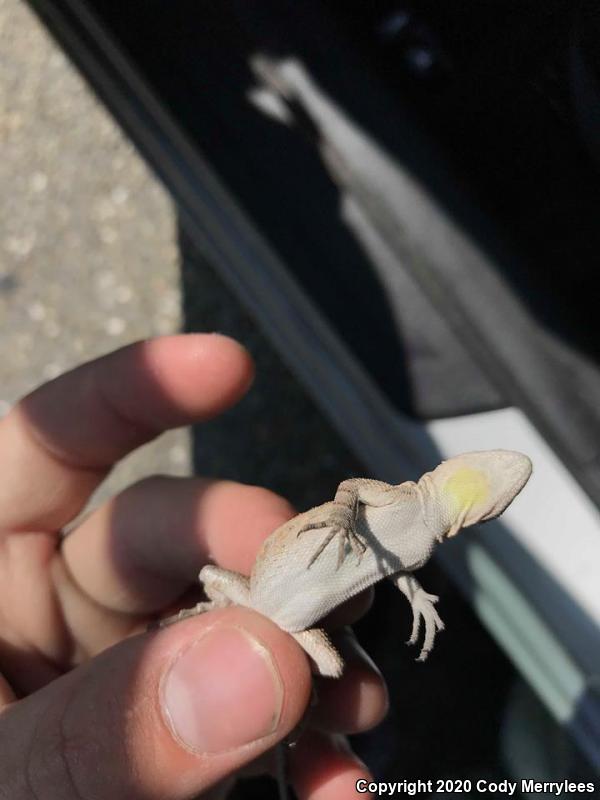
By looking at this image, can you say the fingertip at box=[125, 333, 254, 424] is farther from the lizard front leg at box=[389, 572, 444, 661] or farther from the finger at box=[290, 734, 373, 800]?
the finger at box=[290, 734, 373, 800]

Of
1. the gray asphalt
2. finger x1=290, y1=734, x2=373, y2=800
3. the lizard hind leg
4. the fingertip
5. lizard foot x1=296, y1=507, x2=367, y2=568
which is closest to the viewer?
lizard foot x1=296, y1=507, x2=367, y2=568

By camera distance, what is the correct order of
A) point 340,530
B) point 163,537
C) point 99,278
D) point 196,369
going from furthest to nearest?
1. point 99,278
2. point 163,537
3. point 196,369
4. point 340,530

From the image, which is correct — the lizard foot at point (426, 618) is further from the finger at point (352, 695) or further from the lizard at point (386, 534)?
the finger at point (352, 695)

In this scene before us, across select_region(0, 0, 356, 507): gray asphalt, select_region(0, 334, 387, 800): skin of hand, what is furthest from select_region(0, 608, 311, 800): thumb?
select_region(0, 0, 356, 507): gray asphalt

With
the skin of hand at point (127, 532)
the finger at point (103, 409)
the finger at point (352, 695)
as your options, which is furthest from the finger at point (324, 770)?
the finger at point (103, 409)

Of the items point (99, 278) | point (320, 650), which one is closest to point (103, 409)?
point (320, 650)

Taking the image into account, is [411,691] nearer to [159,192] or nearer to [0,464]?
[0,464]

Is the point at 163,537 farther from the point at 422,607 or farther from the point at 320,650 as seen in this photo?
the point at 422,607

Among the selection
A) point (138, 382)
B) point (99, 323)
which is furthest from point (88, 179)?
point (138, 382)
